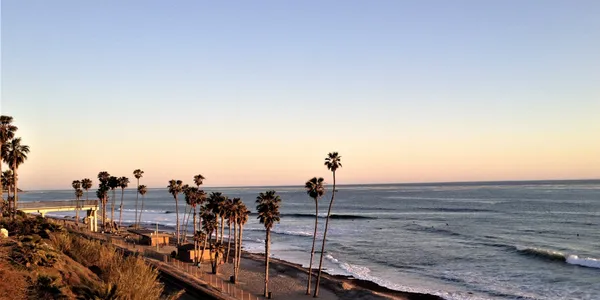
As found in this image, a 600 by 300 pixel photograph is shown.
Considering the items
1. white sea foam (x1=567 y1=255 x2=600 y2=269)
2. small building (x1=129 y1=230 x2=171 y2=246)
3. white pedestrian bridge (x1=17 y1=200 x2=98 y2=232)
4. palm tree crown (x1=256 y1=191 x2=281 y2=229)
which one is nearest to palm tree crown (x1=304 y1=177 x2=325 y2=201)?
palm tree crown (x1=256 y1=191 x2=281 y2=229)

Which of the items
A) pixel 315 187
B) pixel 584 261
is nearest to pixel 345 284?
pixel 315 187

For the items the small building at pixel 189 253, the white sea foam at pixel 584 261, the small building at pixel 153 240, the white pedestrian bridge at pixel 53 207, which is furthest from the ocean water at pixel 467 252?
the white pedestrian bridge at pixel 53 207

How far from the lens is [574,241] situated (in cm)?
7212

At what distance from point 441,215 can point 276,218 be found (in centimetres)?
8791

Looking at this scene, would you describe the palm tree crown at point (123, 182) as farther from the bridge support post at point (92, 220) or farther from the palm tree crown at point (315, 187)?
the palm tree crown at point (315, 187)

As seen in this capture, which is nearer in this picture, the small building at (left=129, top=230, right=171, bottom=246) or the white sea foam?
the white sea foam

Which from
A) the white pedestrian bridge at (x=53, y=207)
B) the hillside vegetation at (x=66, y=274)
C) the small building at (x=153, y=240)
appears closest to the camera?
the hillside vegetation at (x=66, y=274)

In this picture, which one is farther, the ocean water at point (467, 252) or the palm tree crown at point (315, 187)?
the ocean water at point (467, 252)

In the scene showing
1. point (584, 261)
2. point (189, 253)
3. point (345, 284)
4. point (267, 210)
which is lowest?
point (345, 284)

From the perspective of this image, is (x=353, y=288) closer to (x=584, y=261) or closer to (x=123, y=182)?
(x=584, y=261)

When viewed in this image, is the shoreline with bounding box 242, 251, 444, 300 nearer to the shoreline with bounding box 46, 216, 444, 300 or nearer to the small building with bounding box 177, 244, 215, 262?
the shoreline with bounding box 46, 216, 444, 300

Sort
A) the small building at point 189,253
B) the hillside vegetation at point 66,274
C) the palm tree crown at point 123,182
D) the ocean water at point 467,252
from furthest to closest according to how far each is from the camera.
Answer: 1. the palm tree crown at point 123,182
2. the small building at point 189,253
3. the ocean water at point 467,252
4. the hillside vegetation at point 66,274

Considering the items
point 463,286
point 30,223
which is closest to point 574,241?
point 463,286

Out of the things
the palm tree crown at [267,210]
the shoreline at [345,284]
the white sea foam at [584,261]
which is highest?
the palm tree crown at [267,210]
